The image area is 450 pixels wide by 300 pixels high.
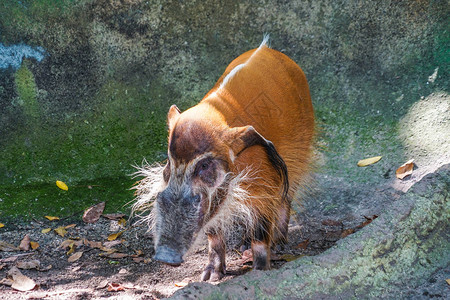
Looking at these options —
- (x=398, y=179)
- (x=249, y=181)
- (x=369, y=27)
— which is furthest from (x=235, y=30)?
(x=249, y=181)

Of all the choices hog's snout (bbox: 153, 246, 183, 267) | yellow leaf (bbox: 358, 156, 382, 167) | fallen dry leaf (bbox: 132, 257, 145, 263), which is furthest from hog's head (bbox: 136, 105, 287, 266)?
yellow leaf (bbox: 358, 156, 382, 167)

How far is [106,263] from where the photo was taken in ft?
10.6

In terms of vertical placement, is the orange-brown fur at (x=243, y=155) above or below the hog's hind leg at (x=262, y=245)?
above

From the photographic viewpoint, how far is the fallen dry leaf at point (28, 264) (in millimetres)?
3041

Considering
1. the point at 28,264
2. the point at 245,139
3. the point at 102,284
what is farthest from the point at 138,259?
the point at 245,139

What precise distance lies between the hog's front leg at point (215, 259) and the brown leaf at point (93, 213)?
4.17 feet

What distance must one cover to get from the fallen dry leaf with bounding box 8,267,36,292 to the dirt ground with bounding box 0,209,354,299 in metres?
0.03

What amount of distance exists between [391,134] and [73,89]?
116 inches

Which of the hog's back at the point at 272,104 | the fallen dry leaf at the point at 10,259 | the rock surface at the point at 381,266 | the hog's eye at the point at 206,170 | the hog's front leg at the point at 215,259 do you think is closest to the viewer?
the rock surface at the point at 381,266

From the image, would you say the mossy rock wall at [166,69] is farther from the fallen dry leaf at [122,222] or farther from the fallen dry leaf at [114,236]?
the fallen dry leaf at [114,236]

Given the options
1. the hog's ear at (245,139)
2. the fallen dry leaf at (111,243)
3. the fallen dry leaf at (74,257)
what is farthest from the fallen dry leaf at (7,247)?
the hog's ear at (245,139)

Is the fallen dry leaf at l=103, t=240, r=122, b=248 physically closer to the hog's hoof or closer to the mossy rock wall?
the hog's hoof

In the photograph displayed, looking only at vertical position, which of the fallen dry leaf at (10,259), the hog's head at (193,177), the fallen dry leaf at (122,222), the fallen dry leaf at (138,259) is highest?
the hog's head at (193,177)

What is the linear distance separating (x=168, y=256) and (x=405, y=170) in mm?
2321
